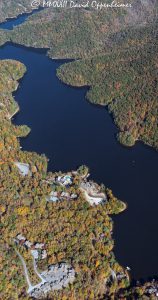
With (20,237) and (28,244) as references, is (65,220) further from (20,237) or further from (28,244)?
(20,237)

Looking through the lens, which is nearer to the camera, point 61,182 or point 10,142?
point 61,182

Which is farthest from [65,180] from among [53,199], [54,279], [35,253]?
[54,279]

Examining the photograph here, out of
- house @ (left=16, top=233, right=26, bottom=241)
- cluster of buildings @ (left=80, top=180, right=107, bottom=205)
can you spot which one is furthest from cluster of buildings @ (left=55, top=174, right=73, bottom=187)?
house @ (left=16, top=233, right=26, bottom=241)

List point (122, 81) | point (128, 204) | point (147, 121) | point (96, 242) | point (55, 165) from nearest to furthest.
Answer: point (96, 242)
point (128, 204)
point (55, 165)
point (147, 121)
point (122, 81)

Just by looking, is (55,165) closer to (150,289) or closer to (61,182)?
(61,182)

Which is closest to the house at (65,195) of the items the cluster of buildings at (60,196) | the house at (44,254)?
the cluster of buildings at (60,196)

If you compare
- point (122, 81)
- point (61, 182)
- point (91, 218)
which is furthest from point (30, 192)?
point (122, 81)
